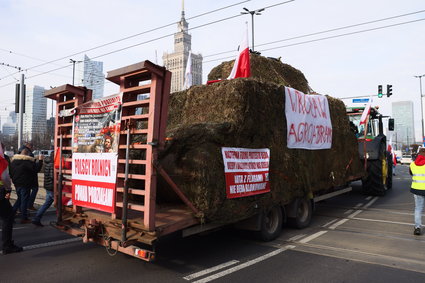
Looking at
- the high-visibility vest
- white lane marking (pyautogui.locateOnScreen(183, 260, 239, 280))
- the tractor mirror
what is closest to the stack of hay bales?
white lane marking (pyautogui.locateOnScreen(183, 260, 239, 280))

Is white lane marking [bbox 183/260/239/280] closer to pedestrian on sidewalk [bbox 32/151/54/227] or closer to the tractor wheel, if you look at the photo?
pedestrian on sidewalk [bbox 32/151/54/227]

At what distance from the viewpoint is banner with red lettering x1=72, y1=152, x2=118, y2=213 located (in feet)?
14.4

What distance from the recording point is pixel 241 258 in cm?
511

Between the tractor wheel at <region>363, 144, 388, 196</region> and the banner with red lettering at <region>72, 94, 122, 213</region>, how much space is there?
375 inches

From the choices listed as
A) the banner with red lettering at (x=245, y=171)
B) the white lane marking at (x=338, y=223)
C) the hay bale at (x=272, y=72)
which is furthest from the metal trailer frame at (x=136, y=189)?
the hay bale at (x=272, y=72)

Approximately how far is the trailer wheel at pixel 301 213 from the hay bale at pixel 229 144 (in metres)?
0.28

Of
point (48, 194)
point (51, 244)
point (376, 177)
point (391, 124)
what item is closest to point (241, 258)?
point (51, 244)

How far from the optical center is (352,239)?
628cm

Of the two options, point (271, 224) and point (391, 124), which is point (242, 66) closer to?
point (271, 224)

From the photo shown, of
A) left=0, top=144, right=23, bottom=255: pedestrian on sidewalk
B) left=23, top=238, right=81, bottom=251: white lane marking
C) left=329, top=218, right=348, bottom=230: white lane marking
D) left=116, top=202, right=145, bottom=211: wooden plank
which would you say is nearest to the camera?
left=116, top=202, right=145, bottom=211: wooden plank

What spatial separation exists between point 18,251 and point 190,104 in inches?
156

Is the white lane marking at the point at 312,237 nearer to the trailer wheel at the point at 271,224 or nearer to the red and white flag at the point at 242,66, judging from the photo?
the trailer wheel at the point at 271,224

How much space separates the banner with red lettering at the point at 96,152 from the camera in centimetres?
441

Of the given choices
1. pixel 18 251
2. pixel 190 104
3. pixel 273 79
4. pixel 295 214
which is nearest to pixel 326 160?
pixel 295 214
